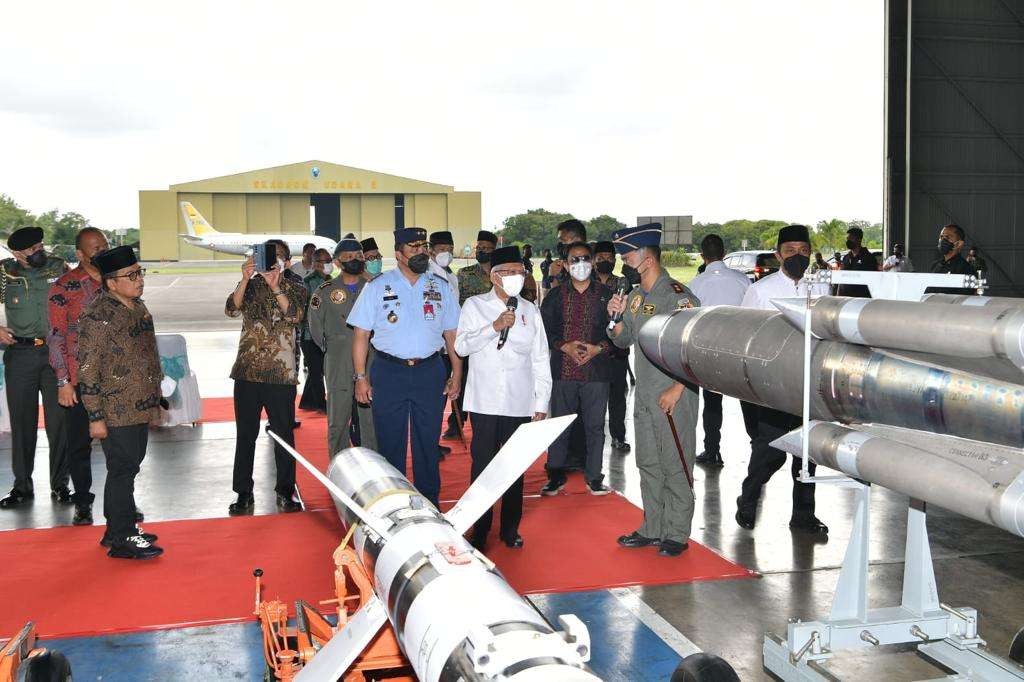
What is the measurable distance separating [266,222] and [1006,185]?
3811cm

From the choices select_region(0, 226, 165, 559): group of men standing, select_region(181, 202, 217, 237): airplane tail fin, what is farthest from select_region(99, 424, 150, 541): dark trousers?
select_region(181, 202, 217, 237): airplane tail fin

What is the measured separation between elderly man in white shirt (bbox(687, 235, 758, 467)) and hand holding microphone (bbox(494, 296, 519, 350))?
1856 mm

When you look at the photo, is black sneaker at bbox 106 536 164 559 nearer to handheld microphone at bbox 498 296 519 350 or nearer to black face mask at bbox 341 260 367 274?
handheld microphone at bbox 498 296 519 350

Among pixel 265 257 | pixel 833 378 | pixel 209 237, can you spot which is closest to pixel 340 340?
pixel 265 257

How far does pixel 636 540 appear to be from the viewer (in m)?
5.62

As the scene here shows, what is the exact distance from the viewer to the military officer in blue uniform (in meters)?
5.64

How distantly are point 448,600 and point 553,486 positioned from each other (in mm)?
4185

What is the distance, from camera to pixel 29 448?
22.3 feet

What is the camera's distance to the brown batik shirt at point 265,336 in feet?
21.1

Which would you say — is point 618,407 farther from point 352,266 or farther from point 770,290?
point 770,290

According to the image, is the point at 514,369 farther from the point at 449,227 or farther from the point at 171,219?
the point at 171,219

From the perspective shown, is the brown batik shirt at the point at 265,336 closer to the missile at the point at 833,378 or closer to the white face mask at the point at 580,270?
the white face mask at the point at 580,270

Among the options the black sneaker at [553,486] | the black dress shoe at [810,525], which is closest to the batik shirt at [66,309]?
the black sneaker at [553,486]

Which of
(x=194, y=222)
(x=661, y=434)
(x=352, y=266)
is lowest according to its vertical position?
(x=661, y=434)
